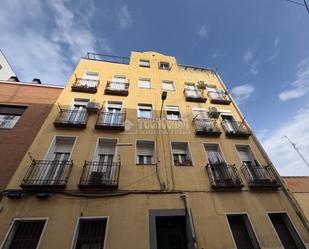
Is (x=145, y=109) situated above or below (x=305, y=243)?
above

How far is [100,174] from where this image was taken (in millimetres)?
6969

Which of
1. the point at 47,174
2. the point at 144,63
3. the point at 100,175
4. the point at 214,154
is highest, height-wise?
the point at 144,63

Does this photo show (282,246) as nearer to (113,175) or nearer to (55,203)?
(113,175)

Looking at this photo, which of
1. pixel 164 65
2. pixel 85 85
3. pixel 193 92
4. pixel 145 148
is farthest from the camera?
pixel 164 65

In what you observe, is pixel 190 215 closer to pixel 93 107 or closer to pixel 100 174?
pixel 100 174

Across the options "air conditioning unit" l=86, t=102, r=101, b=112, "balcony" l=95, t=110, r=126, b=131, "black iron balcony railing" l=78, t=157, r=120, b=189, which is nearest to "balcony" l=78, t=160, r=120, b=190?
"black iron balcony railing" l=78, t=157, r=120, b=189

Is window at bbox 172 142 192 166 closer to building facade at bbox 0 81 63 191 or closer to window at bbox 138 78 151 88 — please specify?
window at bbox 138 78 151 88

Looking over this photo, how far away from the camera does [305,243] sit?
6.29 m

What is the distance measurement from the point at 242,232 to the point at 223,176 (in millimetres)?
Answer: 2229

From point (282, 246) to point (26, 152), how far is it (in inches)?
439

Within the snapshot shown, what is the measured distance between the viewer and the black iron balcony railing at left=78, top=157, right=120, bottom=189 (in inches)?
255

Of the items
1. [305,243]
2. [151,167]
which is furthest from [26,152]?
[305,243]

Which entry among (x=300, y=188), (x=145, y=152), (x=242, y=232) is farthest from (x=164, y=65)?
(x=242, y=232)

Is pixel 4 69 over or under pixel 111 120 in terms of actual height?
over
